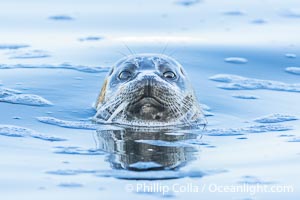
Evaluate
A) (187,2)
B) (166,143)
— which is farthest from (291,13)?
(166,143)

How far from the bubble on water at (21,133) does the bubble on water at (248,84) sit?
2.83m

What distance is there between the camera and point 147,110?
817 cm

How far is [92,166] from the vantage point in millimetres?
6629

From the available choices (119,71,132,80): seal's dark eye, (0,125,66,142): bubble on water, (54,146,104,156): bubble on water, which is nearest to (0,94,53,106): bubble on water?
(119,71,132,80): seal's dark eye

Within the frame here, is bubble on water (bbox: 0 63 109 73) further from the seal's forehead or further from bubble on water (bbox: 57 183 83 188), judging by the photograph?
bubble on water (bbox: 57 183 83 188)

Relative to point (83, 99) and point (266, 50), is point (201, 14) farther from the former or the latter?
point (83, 99)

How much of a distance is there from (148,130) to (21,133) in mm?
1045

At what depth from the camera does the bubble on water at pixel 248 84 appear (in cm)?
1006

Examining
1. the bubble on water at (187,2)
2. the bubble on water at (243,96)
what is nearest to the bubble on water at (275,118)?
the bubble on water at (243,96)

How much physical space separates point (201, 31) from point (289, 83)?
85.9 inches

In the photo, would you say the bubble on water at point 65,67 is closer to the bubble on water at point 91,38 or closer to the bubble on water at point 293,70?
the bubble on water at point 91,38

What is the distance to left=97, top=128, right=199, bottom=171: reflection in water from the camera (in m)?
6.72

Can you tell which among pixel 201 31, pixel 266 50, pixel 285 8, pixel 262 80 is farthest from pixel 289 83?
pixel 285 8

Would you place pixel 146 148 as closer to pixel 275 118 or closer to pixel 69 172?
pixel 69 172
